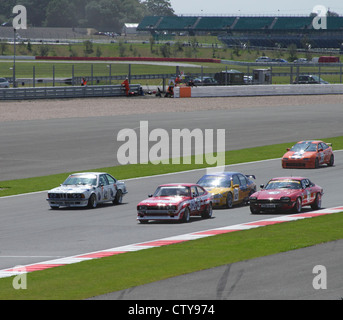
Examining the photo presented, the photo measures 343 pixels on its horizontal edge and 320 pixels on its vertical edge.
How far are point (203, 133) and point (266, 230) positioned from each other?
2839cm

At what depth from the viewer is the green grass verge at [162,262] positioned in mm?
15367

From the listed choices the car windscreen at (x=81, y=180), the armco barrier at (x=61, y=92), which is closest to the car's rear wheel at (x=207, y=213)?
the car windscreen at (x=81, y=180)

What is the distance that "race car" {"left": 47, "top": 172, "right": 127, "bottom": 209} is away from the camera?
27531 mm

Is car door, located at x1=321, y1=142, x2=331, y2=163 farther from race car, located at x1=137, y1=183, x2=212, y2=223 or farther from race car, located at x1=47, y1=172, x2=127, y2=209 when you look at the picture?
race car, located at x1=137, y1=183, x2=212, y2=223

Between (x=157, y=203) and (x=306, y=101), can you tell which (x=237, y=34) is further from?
(x=157, y=203)

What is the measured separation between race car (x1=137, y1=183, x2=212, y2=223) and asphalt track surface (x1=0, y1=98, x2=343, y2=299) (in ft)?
1.07

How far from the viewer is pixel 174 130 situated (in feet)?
169

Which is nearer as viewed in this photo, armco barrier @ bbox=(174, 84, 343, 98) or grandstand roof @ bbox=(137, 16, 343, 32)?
armco barrier @ bbox=(174, 84, 343, 98)

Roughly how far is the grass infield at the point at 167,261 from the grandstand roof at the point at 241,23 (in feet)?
488

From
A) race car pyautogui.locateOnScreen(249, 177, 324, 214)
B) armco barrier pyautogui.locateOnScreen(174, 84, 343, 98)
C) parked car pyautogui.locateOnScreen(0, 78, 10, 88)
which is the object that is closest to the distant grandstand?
armco barrier pyautogui.locateOnScreen(174, 84, 343, 98)

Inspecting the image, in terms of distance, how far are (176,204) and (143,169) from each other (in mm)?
13331

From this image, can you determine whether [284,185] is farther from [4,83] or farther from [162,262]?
[4,83]

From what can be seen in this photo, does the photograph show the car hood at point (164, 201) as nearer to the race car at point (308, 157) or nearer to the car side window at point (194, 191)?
the car side window at point (194, 191)
